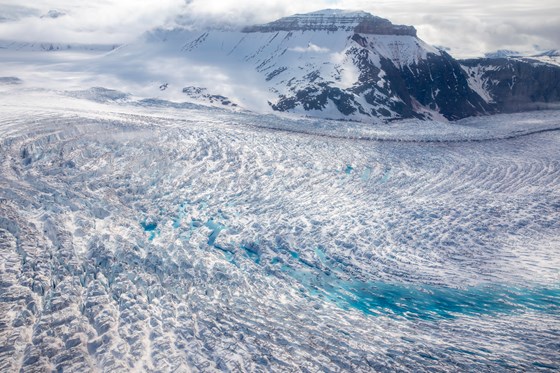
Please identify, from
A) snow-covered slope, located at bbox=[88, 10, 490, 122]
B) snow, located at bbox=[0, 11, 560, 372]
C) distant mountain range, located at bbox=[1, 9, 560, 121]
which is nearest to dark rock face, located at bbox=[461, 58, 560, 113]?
distant mountain range, located at bbox=[1, 9, 560, 121]

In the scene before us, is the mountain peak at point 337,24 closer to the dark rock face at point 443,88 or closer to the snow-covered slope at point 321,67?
the snow-covered slope at point 321,67

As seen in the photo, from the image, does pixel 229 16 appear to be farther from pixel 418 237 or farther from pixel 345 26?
pixel 418 237

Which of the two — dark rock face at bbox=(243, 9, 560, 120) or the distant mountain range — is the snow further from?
the distant mountain range

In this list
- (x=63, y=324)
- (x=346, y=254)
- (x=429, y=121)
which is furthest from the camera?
(x=429, y=121)

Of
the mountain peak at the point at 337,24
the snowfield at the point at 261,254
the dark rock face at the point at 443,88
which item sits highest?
the mountain peak at the point at 337,24

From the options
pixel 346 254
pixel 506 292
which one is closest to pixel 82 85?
pixel 346 254

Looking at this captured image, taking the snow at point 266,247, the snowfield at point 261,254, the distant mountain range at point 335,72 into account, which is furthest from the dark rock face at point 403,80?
the snowfield at point 261,254
